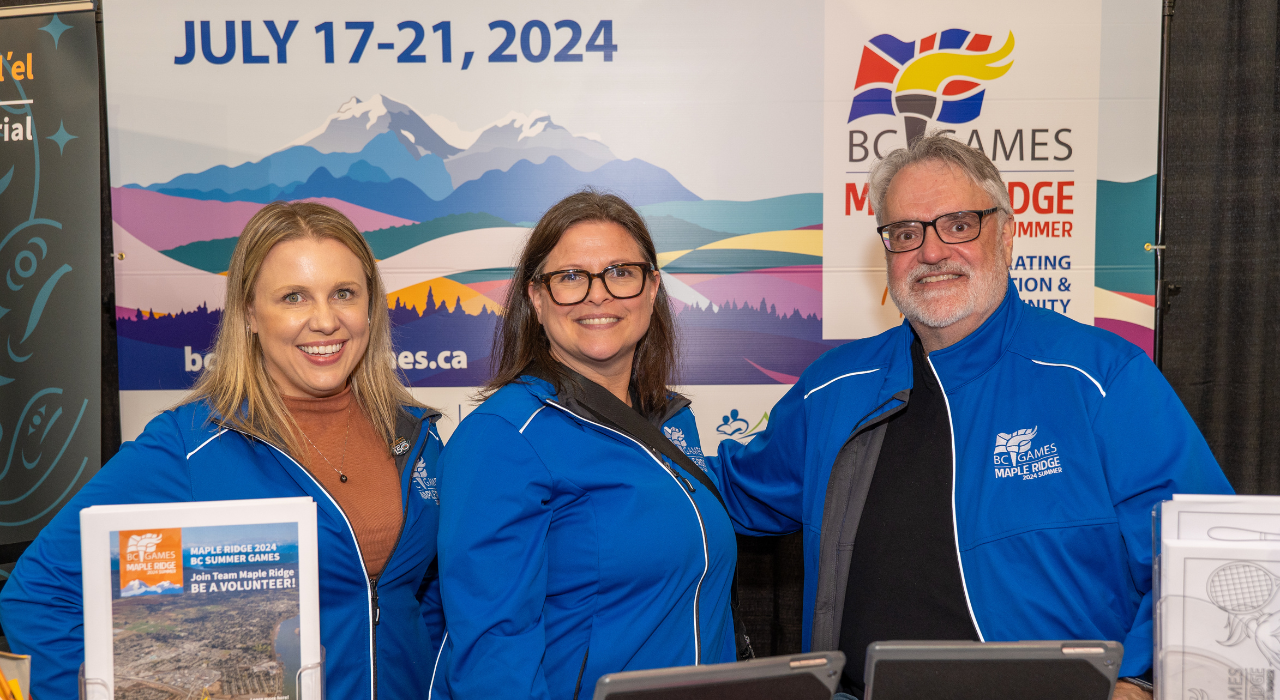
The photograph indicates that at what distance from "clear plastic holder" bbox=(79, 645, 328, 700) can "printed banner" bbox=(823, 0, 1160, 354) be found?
241cm

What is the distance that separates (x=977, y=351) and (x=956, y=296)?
0.45 ft

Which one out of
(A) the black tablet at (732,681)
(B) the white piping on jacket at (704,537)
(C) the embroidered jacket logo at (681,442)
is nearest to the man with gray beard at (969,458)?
(C) the embroidered jacket logo at (681,442)

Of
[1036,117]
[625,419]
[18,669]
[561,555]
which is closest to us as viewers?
[18,669]

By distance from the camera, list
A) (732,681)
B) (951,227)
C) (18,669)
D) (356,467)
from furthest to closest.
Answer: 1. (951,227)
2. (356,467)
3. (18,669)
4. (732,681)

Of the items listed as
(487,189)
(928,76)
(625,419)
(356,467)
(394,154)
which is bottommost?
(356,467)

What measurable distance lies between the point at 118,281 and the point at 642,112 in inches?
85.8

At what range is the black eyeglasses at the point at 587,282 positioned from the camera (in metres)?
1.68

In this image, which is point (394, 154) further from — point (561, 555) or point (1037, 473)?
point (1037, 473)

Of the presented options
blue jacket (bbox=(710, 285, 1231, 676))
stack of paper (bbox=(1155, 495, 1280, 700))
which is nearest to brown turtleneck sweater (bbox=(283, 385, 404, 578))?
blue jacket (bbox=(710, 285, 1231, 676))

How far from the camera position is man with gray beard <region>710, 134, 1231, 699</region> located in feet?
5.19

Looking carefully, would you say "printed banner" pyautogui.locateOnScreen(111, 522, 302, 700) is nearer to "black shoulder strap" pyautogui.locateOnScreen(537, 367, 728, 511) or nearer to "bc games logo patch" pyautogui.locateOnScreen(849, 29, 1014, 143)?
"black shoulder strap" pyautogui.locateOnScreen(537, 367, 728, 511)

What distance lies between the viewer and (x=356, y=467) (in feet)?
5.68

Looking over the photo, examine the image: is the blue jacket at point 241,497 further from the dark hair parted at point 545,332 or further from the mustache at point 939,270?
the mustache at point 939,270

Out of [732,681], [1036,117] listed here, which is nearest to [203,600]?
[732,681]
